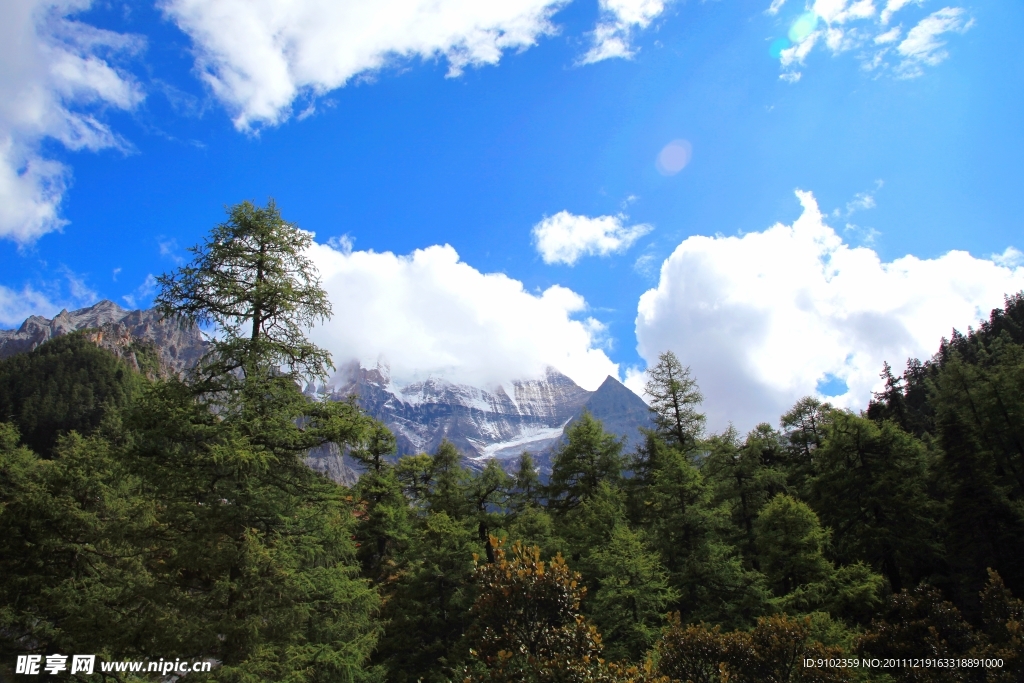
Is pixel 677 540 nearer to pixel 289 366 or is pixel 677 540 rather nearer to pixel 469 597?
pixel 469 597

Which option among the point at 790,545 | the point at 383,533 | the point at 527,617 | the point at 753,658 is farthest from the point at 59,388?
the point at 753,658

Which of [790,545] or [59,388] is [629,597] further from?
[59,388]

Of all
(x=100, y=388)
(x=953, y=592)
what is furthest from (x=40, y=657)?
(x=100, y=388)

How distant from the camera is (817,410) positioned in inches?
1747

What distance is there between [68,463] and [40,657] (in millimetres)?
9061

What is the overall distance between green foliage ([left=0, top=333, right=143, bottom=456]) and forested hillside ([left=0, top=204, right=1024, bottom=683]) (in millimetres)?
77026

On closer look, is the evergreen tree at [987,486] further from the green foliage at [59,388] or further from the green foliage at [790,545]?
the green foliage at [59,388]

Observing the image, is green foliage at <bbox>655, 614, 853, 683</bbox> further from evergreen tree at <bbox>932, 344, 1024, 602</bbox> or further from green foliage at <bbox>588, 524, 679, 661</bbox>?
evergreen tree at <bbox>932, 344, 1024, 602</bbox>

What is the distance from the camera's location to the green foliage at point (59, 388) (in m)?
99.3

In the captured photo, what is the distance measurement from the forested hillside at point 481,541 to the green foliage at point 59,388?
77.0 metres

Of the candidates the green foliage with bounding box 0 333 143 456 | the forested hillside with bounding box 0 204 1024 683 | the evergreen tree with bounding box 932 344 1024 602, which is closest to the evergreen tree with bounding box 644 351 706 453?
the forested hillside with bounding box 0 204 1024 683

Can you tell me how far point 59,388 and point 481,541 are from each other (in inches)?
4852

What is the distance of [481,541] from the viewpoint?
27.3 meters

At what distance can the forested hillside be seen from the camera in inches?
401
